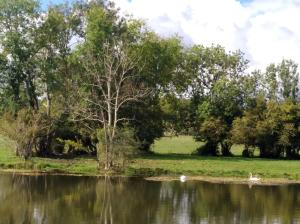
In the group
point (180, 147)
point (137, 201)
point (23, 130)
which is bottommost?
point (137, 201)

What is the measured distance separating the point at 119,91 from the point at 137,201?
24280 millimetres

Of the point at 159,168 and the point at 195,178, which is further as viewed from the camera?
the point at 159,168

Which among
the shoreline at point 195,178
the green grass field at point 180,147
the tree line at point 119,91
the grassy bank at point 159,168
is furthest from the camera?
the green grass field at point 180,147

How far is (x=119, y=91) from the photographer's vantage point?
57250 mm

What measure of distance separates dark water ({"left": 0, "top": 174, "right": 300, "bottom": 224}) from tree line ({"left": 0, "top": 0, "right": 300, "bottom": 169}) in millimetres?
8111

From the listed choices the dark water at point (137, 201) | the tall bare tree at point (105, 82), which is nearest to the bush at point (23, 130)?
the tall bare tree at point (105, 82)

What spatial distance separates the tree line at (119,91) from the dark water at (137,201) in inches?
319

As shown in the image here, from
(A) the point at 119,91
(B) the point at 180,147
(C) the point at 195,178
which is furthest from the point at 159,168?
(B) the point at 180,147

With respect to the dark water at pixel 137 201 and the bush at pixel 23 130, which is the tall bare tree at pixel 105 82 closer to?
the bush at pixel 23 130

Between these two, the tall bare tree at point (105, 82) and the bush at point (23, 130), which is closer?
the bush at point (23, 130)

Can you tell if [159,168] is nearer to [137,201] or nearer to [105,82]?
[105,82]

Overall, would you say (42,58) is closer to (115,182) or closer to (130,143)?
(130,143)

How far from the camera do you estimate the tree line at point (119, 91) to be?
55.5 meters

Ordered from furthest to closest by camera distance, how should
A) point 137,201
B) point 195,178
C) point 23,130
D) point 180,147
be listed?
point 180,147, point 23,130, point 195,178, point 137,201
